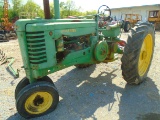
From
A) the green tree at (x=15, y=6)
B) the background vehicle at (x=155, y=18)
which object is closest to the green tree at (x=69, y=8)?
the green tree at (x=15, y=6)

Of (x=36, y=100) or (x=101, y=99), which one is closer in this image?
(x=36, y=100)

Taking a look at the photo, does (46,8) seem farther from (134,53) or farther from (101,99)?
(101,99)

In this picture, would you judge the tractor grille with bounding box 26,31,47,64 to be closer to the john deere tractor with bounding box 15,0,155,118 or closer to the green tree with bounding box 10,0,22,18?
the john deere tractor with bounding box 15,0,155,118

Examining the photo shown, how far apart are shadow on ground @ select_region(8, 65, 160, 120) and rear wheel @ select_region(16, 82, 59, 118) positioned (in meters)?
0.15

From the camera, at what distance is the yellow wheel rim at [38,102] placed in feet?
10.3

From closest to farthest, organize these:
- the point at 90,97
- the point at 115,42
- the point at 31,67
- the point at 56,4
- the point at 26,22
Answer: the point at 26,22 → the point at 31,67 → the point at 56,4 → the point at 90,97 → the point at 115,42

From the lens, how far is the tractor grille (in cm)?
294

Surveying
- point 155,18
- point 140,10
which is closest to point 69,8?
point 140,10

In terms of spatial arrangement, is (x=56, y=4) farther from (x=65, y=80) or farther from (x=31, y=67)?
(x=65, y=80)

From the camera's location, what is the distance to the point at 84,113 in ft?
10.9

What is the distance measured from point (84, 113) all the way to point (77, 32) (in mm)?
1579

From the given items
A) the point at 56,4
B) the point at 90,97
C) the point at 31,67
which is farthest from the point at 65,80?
the point at 56,4

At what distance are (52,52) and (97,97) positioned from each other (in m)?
1.46

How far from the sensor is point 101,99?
12.5 feet
